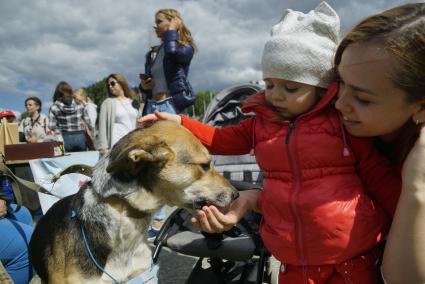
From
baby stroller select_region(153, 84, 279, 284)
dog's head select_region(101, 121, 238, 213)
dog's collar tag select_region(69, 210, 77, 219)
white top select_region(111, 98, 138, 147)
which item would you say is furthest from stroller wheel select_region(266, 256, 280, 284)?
white top select_region(111, 98, 138, 147)

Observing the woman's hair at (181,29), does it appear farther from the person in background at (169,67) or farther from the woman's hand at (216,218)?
the woman's hand at (216,218)

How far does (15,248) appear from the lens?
9.30 ft

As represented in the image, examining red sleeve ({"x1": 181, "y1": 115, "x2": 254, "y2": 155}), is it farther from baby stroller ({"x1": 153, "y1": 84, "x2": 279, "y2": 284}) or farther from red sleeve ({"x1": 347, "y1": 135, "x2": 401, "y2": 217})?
baby stroller ({"x1": 153, "y1": 84, "x2": 279, "y2": 284})

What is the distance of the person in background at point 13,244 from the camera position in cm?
275

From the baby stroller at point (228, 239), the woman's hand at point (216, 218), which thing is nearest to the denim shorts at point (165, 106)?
→ the baby stroller at point (228, 239)

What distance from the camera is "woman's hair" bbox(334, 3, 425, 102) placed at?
4.51 feet

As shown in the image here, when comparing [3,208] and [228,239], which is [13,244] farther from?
[228,239]

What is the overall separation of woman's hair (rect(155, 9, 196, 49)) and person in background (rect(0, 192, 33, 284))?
9.79 ft

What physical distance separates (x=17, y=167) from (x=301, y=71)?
17.8ft

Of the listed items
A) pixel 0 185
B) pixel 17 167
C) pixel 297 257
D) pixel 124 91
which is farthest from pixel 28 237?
pixel 124 91

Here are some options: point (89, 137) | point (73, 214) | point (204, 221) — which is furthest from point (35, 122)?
point (204, 221)

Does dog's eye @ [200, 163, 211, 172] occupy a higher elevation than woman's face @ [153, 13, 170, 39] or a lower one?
lower

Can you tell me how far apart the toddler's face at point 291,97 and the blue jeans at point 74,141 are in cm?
691

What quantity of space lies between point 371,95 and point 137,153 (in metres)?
1.31
